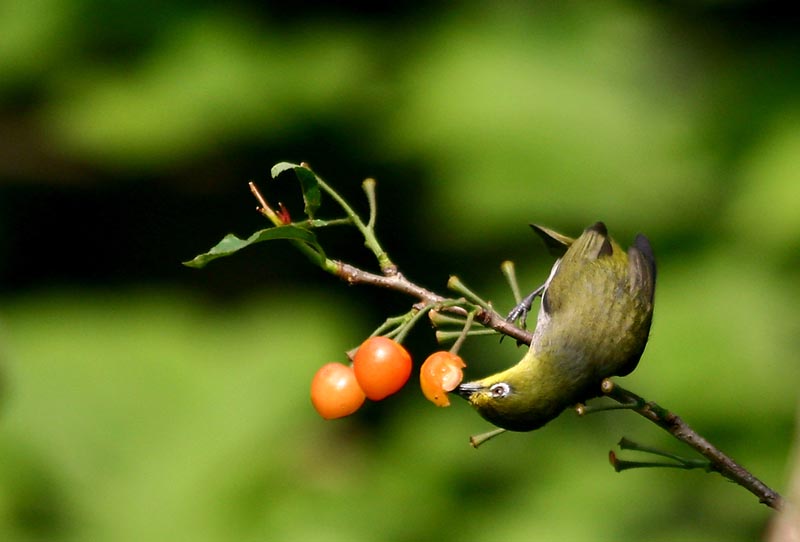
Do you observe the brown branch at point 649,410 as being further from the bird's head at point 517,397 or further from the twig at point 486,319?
the bird's head at point 517,397

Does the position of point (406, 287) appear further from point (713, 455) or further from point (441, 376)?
point (713, 455)

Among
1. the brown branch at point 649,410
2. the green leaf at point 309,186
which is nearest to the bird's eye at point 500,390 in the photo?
the brown branch at point 649,410

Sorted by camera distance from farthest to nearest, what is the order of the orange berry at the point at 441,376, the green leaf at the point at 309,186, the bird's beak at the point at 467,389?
the bird's beak at the point at 467,389
the orange berry at the point at 441,376
the green leaf at the point at 309,186

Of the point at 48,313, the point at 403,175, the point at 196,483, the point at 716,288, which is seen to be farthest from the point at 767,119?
the point at 48,313

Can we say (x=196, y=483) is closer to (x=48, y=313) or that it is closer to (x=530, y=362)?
(x=48, y=313)

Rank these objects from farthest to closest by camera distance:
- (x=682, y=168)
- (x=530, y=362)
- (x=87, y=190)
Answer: (x=87, y=190) → (x=682, y=168) → (x=530, y=362)

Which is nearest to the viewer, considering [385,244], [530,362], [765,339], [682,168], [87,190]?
[530,362]
